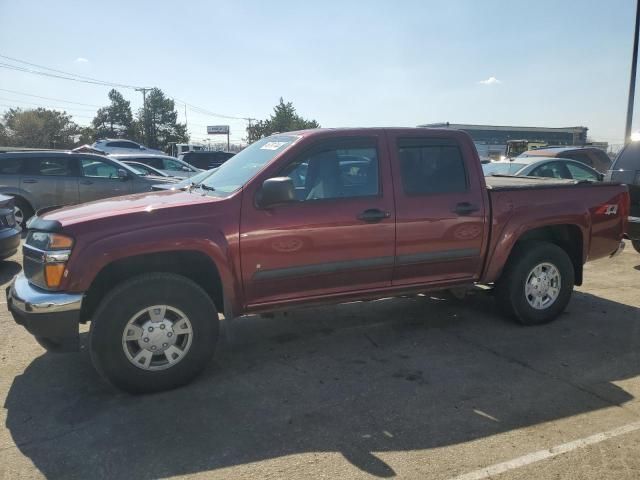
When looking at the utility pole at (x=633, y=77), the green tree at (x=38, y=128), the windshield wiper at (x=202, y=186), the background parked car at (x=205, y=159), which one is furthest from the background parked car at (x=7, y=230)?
the green tree at (x=38, y=128)

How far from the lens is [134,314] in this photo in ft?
11.4

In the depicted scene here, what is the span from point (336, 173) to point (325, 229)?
1.70ft

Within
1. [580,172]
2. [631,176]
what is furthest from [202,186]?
[580,172]

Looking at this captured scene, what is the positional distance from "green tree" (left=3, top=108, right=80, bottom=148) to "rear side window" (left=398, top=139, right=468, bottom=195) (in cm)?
6667

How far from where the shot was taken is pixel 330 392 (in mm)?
3652

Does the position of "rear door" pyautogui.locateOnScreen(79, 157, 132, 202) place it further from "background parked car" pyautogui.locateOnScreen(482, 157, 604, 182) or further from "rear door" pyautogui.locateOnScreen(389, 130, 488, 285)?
"rear door" pyautogui.locateOnScreen(389, 130, 488, 285)

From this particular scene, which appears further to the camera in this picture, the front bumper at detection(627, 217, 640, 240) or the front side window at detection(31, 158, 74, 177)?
the front side window at detection(31, 158, 74, 177)

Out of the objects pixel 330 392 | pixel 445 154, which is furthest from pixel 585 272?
pixel 330 392

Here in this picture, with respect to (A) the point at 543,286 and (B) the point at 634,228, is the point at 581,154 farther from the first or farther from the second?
(A) the point at 543,286

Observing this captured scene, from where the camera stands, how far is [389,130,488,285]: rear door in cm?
429

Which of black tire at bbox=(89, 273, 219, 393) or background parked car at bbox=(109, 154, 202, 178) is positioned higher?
background parked car at bbox=(109, 154, 202, 178)

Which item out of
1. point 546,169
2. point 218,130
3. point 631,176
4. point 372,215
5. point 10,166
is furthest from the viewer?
point 218,130

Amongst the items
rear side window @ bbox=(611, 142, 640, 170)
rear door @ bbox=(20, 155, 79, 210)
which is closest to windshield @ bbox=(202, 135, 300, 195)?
rear side window @ bbox=(611, 142, 640, 170)

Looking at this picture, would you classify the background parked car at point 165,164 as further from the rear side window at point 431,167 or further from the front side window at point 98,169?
the rear side window at point 431,167
